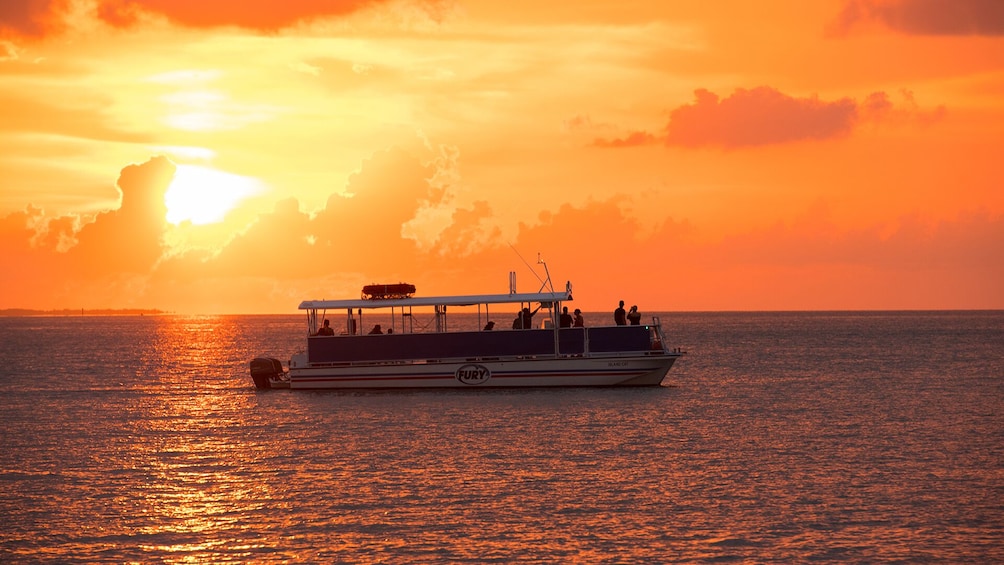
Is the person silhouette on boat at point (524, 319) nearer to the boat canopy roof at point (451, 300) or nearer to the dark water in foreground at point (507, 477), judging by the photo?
the boat canopy roof at point (451, 300)

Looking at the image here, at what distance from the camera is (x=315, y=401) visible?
5466cm

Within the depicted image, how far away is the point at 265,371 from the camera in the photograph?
6259cm

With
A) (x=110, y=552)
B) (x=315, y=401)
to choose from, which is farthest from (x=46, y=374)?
(x=110, y=552)

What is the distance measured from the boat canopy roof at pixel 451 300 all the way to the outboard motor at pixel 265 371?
6958 mm

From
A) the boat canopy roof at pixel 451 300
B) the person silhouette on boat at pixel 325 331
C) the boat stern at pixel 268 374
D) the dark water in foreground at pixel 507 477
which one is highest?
the boat canopy roof at pixel 451 300

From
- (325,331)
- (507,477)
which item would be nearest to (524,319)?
(325,331)

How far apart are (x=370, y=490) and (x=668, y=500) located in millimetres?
7919

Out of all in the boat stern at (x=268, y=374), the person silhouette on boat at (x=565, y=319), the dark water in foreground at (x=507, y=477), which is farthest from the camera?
the boat stern at (x=268, y=374)

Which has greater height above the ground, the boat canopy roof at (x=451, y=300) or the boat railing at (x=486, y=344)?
the boat canopy roof at (x=451, y=300)

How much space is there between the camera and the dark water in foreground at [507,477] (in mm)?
23719

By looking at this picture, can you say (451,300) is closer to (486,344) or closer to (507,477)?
(486,344)

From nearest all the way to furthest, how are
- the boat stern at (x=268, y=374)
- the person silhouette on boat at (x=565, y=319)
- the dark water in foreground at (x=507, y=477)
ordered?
the dark water in foreground at (x=507, y=477)
the person silhouette on boat at (x=565, y=319)
the boat stern at (x=268, y=374)

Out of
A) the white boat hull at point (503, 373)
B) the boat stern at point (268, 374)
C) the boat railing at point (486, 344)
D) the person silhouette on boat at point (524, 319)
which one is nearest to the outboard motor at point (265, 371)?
the boat stern at point (268, 374)

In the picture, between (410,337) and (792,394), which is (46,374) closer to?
(410,337)
